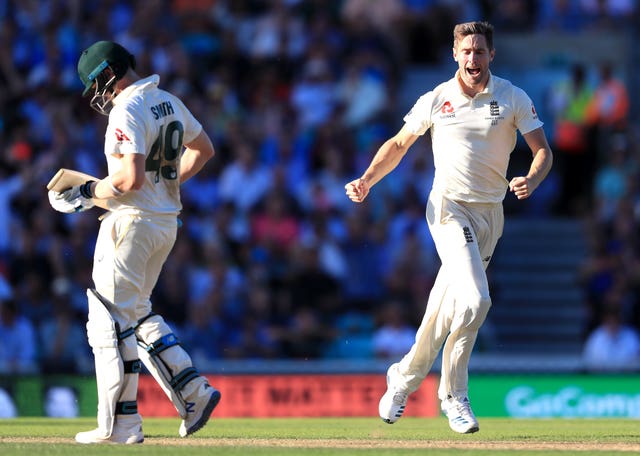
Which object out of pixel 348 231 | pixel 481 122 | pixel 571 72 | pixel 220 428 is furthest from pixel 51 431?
pixel 571 72

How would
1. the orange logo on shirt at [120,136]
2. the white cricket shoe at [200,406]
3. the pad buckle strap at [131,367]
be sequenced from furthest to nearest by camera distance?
the white cricket shoe at [200,406], the pad buckle strap at [131,367], the orange logo on shirt at [120,136]

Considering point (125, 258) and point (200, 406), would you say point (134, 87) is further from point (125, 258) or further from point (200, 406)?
point (200, 406)

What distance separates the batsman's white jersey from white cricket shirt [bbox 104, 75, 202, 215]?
156cm

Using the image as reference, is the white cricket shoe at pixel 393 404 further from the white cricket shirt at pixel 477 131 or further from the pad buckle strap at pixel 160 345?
the pad buckle strap at pixel 160 345

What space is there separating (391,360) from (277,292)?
5.82 ft

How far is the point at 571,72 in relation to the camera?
1766cm

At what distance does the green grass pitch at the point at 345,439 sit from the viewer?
7.83 metres

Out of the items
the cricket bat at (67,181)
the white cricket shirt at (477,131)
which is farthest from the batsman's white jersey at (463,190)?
the cricket bat at (67,181)

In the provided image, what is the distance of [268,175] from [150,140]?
318 inches

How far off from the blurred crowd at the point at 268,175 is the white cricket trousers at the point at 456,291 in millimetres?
5572

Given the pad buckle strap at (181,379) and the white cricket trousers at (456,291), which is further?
the white cricket trousers at (456,291)

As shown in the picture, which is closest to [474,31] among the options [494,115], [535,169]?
[494,115]

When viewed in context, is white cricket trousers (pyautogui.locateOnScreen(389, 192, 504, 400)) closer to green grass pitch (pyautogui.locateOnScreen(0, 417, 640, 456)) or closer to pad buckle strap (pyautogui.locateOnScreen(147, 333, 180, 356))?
green grass pitch (pyautogui.locateOnScreen(0, 417, 640, 456))

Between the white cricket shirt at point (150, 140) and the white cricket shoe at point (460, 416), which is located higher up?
the white cricket shirt at point (150, 140)
